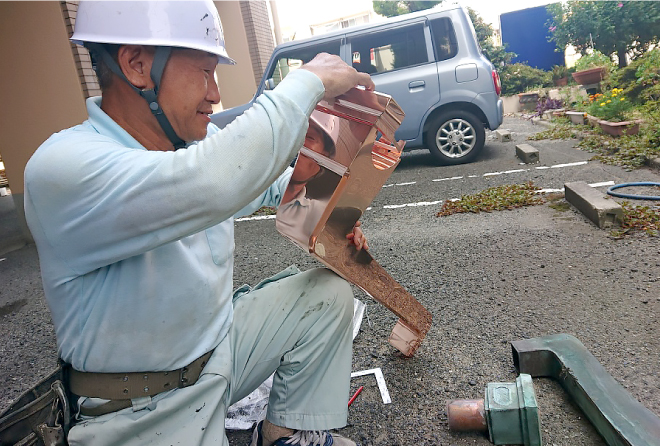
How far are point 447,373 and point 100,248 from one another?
1584mm

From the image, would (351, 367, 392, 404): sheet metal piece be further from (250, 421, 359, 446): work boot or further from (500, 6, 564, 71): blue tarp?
(500, 6, 564, 71): blue tarp

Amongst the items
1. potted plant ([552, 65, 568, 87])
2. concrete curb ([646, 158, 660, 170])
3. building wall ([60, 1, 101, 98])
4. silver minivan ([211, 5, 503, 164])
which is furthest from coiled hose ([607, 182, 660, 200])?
potted plant ([552, 65, 568, 87])

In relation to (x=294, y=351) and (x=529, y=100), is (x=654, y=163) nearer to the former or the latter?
(x=294, y=351)

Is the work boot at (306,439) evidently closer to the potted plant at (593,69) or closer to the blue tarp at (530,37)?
the potted plant at (593,69)

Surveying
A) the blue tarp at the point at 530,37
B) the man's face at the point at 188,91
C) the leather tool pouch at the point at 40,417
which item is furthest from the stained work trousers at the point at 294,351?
the blue tarp at the point at 530,37

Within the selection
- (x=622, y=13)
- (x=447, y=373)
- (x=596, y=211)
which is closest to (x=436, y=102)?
(x=596, y=211)

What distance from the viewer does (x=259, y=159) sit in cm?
116

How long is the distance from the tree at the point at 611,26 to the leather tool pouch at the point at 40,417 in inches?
553

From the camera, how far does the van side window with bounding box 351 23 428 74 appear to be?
6879 mm

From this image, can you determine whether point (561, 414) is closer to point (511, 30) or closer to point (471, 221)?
point (471, 221)

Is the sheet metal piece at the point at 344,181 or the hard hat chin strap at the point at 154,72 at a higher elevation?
the hard hat chin strap at the point at 154,72

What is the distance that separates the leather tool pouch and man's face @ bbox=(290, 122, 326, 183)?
3.36 feet

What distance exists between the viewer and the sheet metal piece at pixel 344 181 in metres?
1.67

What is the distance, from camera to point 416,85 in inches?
269
